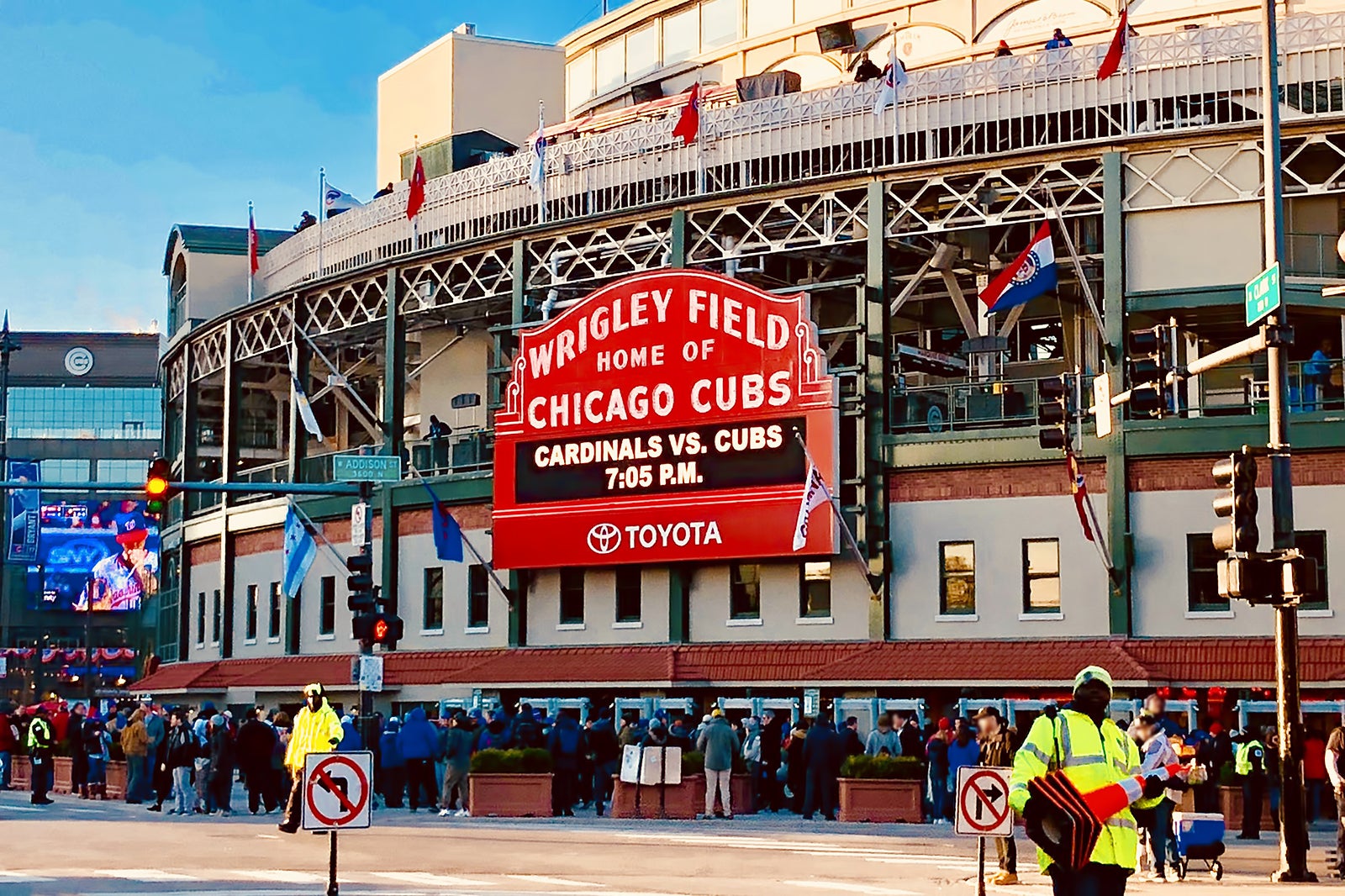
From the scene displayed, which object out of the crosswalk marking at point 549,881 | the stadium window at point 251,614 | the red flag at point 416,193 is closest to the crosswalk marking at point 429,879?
the crosswalk marking at point 549,881

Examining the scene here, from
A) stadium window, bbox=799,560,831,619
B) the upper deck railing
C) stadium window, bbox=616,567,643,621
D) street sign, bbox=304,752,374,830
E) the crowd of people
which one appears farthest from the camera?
stadium window, bbox=616,567,643,621

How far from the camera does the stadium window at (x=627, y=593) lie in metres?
45.3

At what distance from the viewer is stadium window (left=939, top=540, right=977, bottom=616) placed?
40.8 meters

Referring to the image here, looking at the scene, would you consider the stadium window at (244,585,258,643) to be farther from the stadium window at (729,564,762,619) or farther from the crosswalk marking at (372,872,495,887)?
the crosswalk marking at (372,872,495,887)

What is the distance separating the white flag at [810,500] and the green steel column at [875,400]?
1148mm

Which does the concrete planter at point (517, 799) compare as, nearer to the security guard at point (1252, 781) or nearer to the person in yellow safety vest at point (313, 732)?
the person in yellow safety vest at point (313, 732)

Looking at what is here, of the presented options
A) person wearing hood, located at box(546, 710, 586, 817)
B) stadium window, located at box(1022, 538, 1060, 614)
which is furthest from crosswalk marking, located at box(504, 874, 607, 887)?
stadium window, located at box(1022, 538, 1060, 614)

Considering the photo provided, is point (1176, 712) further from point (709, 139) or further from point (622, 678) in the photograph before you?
point (709, 139)

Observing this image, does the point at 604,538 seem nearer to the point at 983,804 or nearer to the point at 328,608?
the point at 328,608

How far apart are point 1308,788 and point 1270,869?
9.08 m

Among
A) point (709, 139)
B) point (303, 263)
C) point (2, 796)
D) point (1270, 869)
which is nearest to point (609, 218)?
point (709, 139)

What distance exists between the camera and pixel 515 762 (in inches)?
1270

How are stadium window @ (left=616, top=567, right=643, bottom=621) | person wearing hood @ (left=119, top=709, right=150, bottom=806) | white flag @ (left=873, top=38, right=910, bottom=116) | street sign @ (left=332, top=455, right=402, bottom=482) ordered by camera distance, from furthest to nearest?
stadium window @ (left=616, top=567, right=643, bottom=621) < white flag @ (left=873, top=38, right=910, bottom=116) < person wearing hood @ (left=119, top=709, right=150, bottom=806) < street sign @ (left=332, top=455, right=402, bottom=482)

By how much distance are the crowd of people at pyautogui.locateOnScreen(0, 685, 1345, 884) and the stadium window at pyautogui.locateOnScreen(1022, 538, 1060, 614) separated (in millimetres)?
3292
